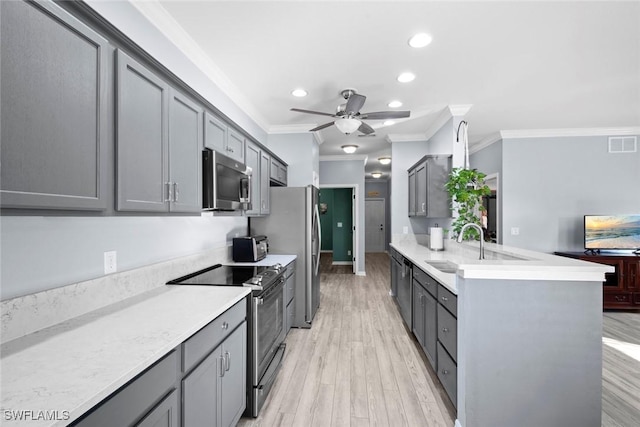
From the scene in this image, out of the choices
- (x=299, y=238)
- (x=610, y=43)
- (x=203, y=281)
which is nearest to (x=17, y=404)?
(x=203, y=281)

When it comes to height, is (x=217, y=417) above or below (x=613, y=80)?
below

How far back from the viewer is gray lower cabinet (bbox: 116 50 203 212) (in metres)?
1.25

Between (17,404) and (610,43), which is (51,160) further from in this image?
(610,43)

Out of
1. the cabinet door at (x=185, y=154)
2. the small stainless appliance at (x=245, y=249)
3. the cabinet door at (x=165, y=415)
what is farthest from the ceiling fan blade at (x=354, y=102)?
the cabinet door at (x=165, y=415)

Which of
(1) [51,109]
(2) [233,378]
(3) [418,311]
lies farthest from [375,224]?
(1) [51,109]

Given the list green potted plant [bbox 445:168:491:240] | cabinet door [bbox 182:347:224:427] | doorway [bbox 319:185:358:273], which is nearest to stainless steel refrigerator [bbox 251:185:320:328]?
green potted plant [bbox 445:168:491:240]

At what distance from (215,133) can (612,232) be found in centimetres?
→ 554

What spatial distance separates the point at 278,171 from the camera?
4.06 metres

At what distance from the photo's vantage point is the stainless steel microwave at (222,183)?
196 cm

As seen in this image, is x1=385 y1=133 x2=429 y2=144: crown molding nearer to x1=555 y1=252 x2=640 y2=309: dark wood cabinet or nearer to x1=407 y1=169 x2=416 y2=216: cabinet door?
x1=407 y1=169 x2=416 y2=216: cabinet door

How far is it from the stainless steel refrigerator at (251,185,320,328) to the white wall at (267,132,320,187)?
1016 mm

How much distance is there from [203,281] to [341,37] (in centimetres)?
214

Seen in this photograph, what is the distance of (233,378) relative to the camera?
5.61 feet

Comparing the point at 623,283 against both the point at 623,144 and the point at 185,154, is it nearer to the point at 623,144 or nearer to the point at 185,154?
the point at 623,144
